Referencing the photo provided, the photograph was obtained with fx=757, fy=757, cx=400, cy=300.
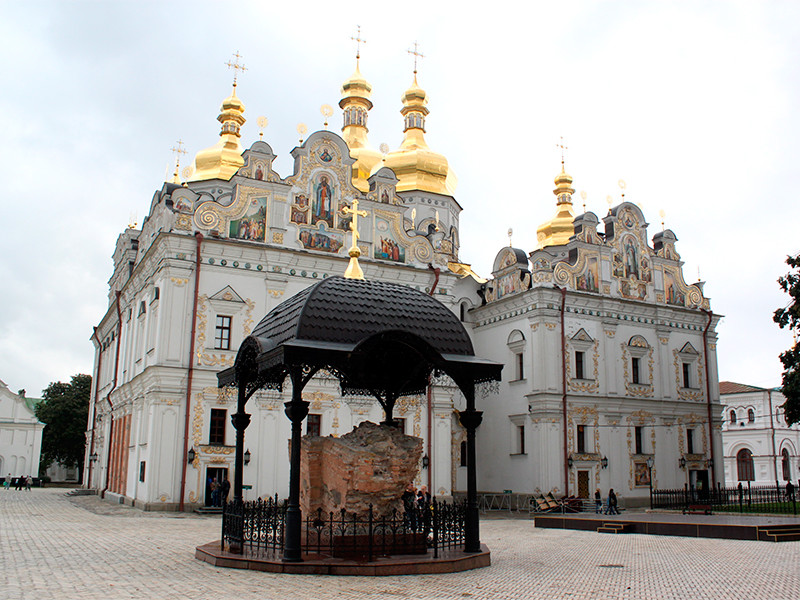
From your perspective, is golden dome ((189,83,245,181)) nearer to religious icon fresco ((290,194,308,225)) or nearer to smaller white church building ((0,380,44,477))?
religious icon fresco ((290,194,308,225))

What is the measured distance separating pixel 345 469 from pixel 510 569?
3100mm

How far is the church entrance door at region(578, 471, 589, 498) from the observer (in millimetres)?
31188

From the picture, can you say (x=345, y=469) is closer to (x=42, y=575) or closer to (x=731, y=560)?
(x=42, y=575)

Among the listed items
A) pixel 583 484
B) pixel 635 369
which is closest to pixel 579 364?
pixel 635 369

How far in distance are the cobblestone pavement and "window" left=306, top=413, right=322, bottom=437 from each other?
8167mm

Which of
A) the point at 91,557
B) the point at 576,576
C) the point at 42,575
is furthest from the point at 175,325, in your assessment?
the point at 576,576

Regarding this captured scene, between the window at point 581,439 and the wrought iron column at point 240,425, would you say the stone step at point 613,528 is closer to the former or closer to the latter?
the window at point 581,439

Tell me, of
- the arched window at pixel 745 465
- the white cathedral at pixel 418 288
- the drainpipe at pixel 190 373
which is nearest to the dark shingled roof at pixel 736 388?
the arched window at pixel 745 465

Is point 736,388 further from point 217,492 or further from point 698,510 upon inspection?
point 217,492

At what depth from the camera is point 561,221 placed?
40906mm

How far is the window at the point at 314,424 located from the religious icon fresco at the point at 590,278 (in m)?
13.5

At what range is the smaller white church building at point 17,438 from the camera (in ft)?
188

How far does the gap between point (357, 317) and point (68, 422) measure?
53.4 meters

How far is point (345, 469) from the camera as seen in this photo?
12250 mm
